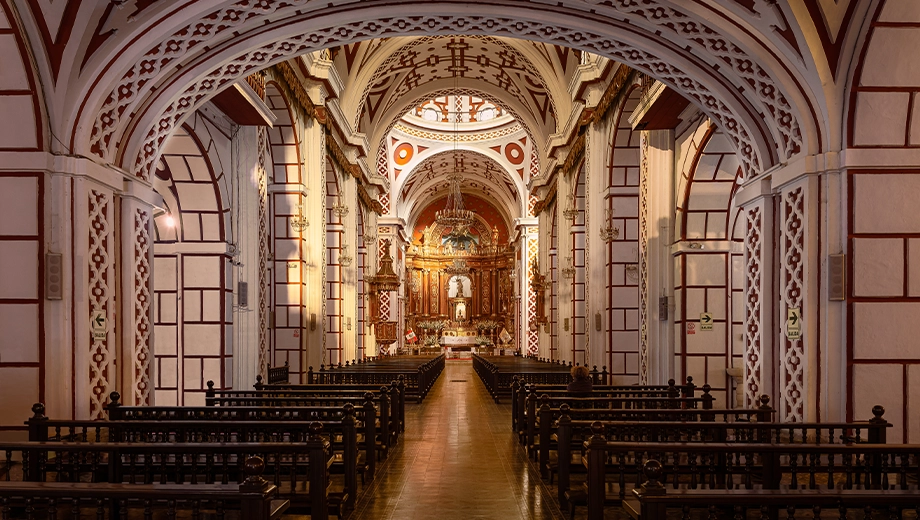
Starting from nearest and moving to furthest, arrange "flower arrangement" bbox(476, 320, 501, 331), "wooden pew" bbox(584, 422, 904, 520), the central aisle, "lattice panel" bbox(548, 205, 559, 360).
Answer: "wooden pew" bbox(584, 422, 904, 520)
the central aisle
"lattice panel" bbox(548, 205, 559, 360)
"flower arrangement" bbox(476, 320, 501, 331)

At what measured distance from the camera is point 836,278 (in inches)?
299

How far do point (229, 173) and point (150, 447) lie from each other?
882cm

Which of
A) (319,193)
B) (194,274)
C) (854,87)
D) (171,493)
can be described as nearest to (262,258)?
(194,274)

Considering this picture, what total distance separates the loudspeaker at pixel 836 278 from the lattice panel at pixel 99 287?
738 cm

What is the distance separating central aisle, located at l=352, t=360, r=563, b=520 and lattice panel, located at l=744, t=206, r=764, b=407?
2.83m

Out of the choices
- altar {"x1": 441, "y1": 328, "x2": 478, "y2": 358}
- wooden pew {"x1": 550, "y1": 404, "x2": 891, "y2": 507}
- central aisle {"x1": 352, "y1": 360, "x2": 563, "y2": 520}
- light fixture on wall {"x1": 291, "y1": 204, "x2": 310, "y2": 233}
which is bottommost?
altar {"x1": 441, "y1": 328, "x2": 478, "y2": 358}

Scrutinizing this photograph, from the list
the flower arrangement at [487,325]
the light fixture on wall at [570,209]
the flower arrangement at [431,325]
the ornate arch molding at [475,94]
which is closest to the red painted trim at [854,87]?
the light fixture on wall at [570,209]

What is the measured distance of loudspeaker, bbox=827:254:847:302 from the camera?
297 inches

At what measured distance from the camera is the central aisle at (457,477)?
711cm

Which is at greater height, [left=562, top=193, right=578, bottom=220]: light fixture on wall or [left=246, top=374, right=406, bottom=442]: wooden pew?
[left=562, top=193, right=578, bottom=220]: light fixture on wall

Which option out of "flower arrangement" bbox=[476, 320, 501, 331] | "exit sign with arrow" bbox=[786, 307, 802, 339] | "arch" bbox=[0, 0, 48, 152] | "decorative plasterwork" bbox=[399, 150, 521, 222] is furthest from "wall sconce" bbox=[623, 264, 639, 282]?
"flower arrangement" bbox=[476, 320, 501, 331]

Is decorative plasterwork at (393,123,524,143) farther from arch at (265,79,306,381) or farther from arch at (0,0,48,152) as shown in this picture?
arch at (0,0,48,152)

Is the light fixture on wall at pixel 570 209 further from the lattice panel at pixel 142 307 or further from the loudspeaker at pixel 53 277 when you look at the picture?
the loudspeaker at pixel 53 277

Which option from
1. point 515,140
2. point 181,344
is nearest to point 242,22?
point 181,344
